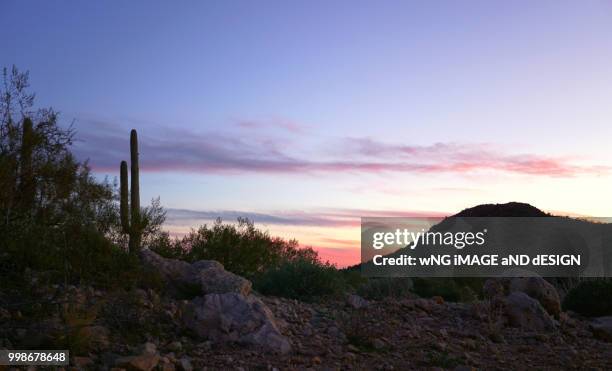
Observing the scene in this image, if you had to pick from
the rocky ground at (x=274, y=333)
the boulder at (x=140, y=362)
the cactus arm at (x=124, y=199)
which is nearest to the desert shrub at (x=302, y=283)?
the rocky ground at (x=274, y=333)

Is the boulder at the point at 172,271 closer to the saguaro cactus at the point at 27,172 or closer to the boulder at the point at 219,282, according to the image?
the boulder at the point at 219,282

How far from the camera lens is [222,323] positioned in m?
9.12

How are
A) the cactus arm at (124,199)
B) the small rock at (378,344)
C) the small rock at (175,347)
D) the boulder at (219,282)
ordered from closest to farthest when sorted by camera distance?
1. the small rock at (175,347)
2. the small rock at (378,344)
3. the boulder at (219,282)
4. the cactus arm at (124,199)

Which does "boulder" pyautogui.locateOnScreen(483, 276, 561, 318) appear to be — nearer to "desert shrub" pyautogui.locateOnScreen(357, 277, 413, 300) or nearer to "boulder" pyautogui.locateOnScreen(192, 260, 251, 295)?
"desert shrub" pyautogui.locateOnScreen(357, 277, 413, 300)

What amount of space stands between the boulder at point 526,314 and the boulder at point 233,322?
5.03m

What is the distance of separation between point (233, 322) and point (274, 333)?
1.87 feet

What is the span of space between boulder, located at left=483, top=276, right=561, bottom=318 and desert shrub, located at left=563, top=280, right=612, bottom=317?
2.23m

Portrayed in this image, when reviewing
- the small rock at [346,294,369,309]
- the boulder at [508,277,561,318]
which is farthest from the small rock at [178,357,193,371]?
the boulder at [508,277,561,318]

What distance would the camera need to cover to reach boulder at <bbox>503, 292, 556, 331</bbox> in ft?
40.2

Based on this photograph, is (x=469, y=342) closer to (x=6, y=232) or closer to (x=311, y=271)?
(x=311, y=271)

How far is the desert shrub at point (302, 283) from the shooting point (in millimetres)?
13047

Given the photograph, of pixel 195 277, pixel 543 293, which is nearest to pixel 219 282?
pixel 195 277

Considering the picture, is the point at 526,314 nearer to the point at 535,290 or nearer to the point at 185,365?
the point at 535,290

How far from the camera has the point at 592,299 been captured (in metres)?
15.5
